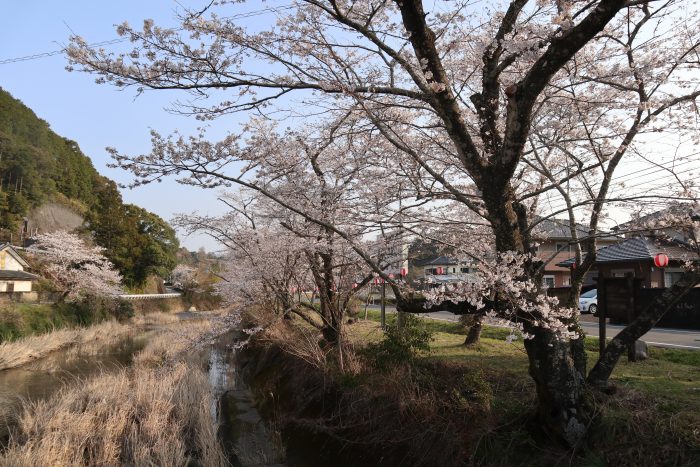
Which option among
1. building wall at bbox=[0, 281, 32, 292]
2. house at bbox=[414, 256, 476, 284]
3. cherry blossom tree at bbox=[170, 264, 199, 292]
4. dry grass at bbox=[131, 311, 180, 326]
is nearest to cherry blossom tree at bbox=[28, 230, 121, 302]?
building wall at bbox=[0, 281, 32, 292]

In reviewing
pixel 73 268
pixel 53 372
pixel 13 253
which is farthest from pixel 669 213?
pixel 13 253

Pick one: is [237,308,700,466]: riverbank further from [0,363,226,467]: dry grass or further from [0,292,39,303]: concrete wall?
[0,292,39,303]: concrete wall

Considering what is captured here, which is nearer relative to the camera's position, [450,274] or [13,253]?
[450,274]

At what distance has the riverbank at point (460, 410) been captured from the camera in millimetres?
4770

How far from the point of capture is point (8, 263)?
32125 millimetres

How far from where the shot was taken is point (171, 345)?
1772cm

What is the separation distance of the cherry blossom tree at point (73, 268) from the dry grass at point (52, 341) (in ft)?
8.48

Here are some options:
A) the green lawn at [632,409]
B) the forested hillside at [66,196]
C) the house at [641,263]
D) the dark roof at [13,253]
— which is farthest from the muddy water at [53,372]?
the house at [641,263]

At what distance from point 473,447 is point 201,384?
725cm

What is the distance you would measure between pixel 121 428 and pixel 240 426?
8.41ft

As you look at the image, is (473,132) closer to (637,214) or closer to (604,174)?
(604,174)

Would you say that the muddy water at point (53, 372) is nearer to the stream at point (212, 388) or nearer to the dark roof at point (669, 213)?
the stream at point (212, 388)

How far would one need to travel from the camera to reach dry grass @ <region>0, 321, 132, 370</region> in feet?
55.1

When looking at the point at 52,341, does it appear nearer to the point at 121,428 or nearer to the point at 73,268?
the point at 73,268
